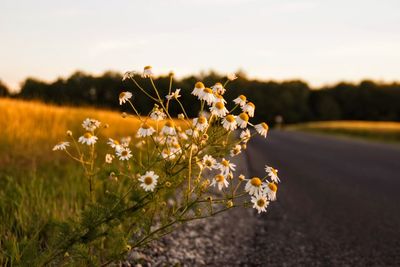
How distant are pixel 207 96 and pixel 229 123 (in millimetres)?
211

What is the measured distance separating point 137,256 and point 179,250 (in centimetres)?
49

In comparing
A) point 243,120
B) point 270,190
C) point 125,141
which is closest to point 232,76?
point 243,120

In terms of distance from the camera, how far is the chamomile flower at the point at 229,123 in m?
2.74

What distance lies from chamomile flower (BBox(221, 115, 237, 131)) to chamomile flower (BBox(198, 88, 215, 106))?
144 millimetres

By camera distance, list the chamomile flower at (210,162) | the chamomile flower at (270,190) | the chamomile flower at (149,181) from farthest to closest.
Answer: the chamomile flower at (210,162), the chamomile flower at (270,190), the chamomile flower at (149,181)

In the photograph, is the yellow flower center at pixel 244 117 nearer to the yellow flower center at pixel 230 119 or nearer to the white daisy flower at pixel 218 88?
the yellow flower center at pixel 230 119

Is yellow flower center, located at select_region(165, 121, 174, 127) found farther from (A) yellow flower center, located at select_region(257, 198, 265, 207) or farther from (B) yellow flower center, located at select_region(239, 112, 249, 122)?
(A) yellow flower center, located at select_region(257, 198, 265, 207)

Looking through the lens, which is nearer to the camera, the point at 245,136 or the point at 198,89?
the point at 198,89

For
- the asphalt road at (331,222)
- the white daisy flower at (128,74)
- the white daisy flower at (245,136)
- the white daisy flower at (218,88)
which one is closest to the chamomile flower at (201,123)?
the white daisy flower at (218,88)

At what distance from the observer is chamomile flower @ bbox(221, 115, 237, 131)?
8.99 feet

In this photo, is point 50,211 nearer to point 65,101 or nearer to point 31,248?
point 31,248

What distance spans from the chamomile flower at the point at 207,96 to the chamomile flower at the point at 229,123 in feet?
Result: 0.47

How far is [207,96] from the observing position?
2.73 m

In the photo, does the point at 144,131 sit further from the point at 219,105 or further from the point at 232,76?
the point at 232,76
